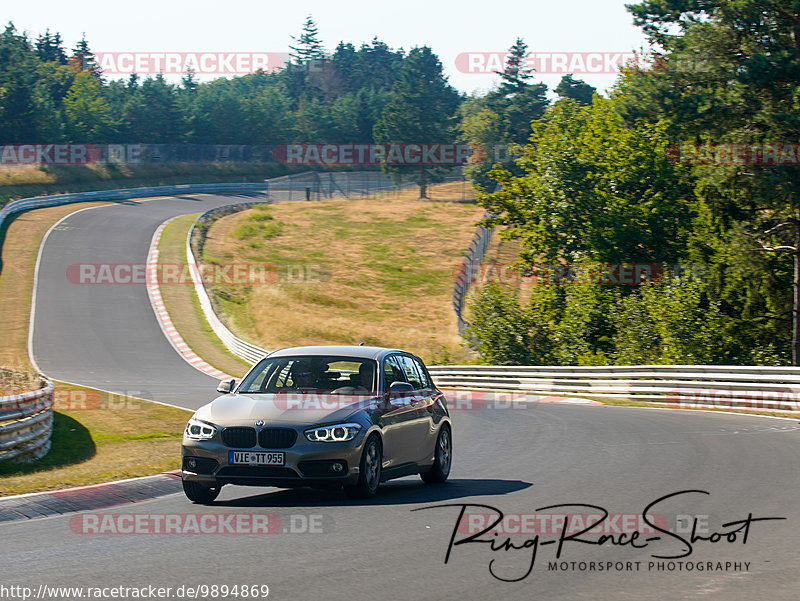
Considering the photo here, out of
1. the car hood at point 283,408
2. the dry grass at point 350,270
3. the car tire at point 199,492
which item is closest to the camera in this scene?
the car hood at point 283,408

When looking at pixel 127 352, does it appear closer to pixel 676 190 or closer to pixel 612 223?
pixel 612 223

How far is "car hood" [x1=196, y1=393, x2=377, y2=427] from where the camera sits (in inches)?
357

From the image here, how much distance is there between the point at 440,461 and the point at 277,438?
263cm

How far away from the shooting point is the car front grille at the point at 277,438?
8.89 m

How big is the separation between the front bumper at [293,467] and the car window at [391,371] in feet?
4.64

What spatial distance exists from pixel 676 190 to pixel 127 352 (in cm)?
2182

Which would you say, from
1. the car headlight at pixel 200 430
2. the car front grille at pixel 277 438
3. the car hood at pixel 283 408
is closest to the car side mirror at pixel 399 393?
the car hood at pixel 283 408

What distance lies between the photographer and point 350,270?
2517 inches

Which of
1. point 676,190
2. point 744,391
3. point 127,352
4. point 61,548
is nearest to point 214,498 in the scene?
point 61,548

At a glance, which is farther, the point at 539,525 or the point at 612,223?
the point at 612,223

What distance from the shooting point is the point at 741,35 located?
27.4 m

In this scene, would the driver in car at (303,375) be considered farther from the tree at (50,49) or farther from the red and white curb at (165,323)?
the tree at (50,49)

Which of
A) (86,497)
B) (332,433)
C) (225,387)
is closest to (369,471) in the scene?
(332,433)

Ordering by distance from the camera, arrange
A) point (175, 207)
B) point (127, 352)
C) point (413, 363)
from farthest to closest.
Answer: point (175, 207) < point (127, 352) < point (413, 363)
